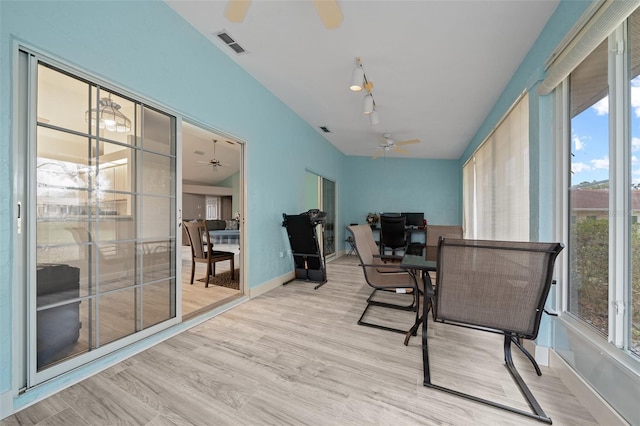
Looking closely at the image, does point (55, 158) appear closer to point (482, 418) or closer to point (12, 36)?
point (12, 36)

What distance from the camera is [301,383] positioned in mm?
1507

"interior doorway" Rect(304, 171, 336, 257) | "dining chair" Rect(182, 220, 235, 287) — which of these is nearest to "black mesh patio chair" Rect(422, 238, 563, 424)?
"dining chair" Rect(182, 220, 235, 287)

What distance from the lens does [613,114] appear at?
1.28m

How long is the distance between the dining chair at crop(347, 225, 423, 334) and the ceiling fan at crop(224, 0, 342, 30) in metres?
1.69

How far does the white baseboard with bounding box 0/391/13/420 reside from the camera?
122cm

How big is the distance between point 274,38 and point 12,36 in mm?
1787

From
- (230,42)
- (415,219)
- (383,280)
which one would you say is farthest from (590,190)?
(415,219)

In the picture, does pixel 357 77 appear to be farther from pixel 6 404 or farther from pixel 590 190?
pixel 6 404

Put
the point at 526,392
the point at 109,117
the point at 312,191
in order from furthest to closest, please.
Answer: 1. the point at 312,191
2. the point at 109,117
3. the point at 526,392

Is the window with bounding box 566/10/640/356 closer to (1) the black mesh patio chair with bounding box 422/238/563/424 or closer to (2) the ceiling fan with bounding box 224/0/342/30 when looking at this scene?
(1) the black mesh patio chair with bounding box 422/238/563/424

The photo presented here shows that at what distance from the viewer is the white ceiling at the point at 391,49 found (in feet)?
6.42

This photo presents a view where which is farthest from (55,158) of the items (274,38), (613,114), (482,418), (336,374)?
(613,114)

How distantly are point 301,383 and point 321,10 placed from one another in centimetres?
251

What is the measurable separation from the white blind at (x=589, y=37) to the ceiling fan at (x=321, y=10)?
4.68ft
